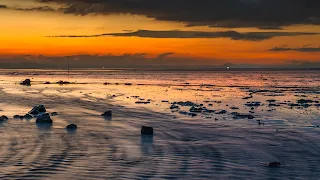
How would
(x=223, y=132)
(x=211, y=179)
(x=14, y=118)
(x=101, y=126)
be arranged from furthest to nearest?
(x=14, y=118) → (x=101, y=126) → (x=223, y=132) → (x=211, y=179)

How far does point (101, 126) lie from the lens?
27.0 m

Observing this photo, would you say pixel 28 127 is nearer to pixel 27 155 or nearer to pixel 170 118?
pixel 27 155

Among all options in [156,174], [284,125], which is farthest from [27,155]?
[284,125]

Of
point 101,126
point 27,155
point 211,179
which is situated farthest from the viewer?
point 101,126

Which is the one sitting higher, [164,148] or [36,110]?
[36,110]

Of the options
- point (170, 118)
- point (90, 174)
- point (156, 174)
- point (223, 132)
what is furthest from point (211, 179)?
point (170, 118)

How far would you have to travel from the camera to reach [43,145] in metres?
19.7

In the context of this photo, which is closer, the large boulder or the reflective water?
the reflective water

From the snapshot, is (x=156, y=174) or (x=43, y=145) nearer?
(x=156, y=174)

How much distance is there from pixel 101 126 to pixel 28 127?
15.3ft

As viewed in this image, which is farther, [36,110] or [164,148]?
[36,110]

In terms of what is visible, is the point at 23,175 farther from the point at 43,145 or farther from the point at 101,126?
the point at 101,126

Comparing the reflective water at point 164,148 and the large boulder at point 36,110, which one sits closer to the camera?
the reflective water at point 164,148

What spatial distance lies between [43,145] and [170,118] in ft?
44.7
